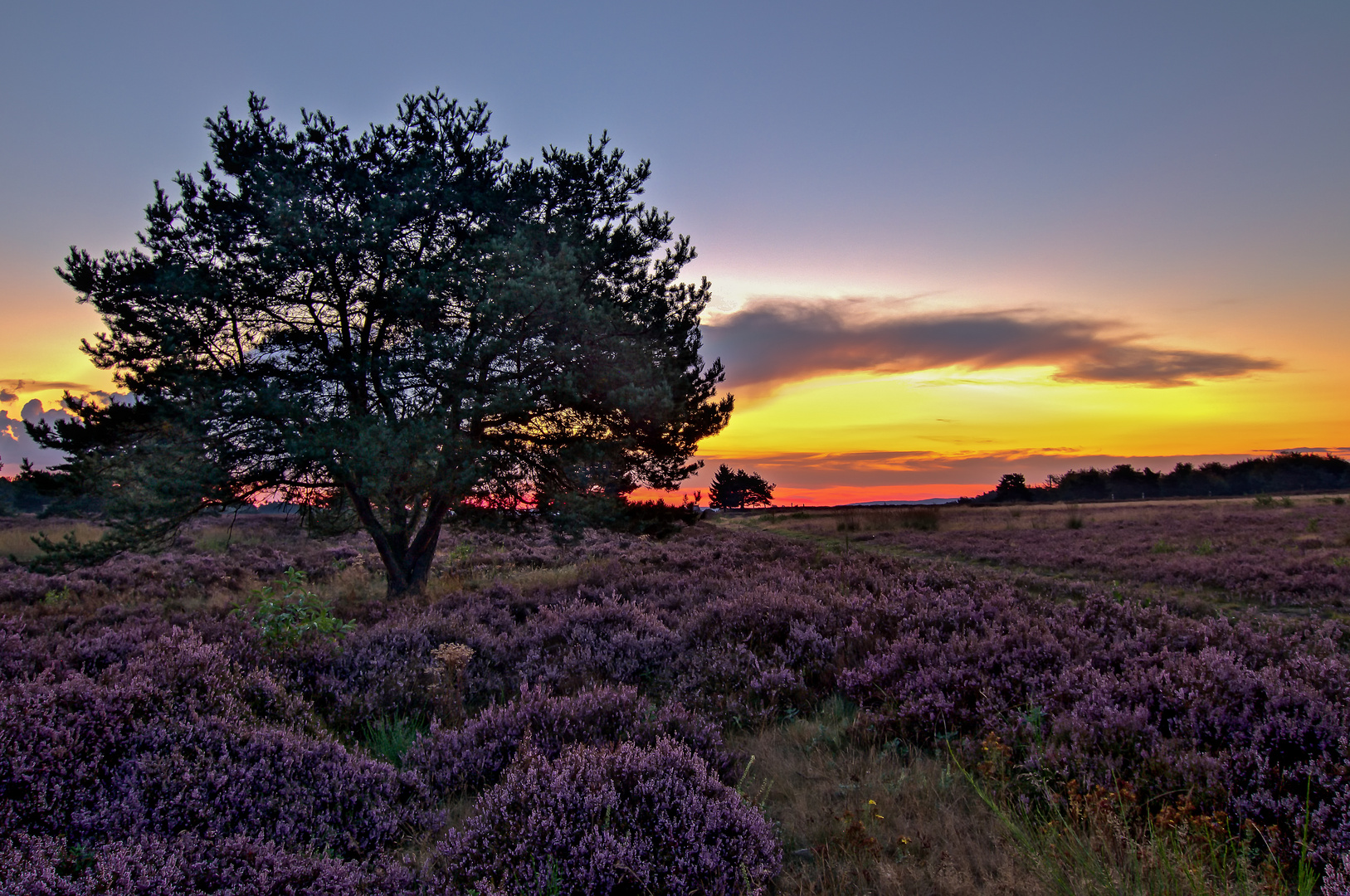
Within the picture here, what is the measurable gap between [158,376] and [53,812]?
506 inches

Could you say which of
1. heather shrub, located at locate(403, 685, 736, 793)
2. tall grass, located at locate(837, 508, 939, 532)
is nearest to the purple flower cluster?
heather shrub, located at locate(403, 685, 736, 793)

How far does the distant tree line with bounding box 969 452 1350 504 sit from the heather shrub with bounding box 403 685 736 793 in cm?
7458

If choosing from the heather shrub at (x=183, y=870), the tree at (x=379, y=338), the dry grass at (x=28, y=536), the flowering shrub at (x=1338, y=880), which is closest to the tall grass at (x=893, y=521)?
the tree at (x=379, y=338)

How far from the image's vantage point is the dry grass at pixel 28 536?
22453 mm

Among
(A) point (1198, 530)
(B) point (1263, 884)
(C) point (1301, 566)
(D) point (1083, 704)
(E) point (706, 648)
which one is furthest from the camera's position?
(A) point (1198, 530)

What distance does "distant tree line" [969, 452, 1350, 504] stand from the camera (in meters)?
72.9

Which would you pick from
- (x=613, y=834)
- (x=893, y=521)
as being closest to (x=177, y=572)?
(x=613, y=834)

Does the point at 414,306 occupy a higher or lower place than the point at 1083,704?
higher

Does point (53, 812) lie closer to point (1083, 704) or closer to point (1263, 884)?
point (1263, 884)

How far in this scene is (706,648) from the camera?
6.81 m

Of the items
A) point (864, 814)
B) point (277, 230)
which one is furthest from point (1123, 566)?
point (277, 230)

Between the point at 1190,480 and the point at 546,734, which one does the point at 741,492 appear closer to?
the point at 1190,480

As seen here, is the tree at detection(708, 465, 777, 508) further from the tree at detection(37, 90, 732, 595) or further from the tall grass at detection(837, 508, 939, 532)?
the tree at detection(37, 90, 732, 595)

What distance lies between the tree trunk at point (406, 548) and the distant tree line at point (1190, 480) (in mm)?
69275
